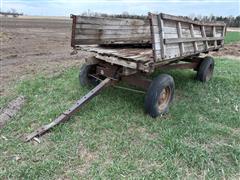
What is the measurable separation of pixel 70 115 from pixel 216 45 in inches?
151

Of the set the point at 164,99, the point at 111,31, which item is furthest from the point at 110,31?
the point at 164,99

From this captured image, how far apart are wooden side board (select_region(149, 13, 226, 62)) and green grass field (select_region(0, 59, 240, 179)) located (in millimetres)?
1003

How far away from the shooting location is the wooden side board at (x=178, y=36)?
12.3ft

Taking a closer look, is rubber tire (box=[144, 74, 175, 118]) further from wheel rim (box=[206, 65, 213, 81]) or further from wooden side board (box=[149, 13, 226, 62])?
wheel rim (box=[206, 65, 213, 81])

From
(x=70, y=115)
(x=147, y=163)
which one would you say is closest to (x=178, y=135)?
(x=147, y=163)

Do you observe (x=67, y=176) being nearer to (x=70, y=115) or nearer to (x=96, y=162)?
(x=96, y=162)

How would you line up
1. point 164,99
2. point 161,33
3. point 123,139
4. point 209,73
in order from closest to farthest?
point 123,139 < point 161,33 < point 164,99 < point 209,73

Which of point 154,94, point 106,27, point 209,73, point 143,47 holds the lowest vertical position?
point 154,94

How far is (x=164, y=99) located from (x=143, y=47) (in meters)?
2.00

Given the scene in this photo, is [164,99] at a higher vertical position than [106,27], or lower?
lower

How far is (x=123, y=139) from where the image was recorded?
12.1ft

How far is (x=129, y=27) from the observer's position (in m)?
5.91

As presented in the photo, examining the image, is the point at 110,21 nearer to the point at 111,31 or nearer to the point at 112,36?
the point at 111,31

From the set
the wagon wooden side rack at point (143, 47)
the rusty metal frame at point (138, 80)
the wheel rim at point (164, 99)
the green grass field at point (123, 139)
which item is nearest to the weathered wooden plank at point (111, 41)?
the wagon wooden side rack at point (143, 47)
